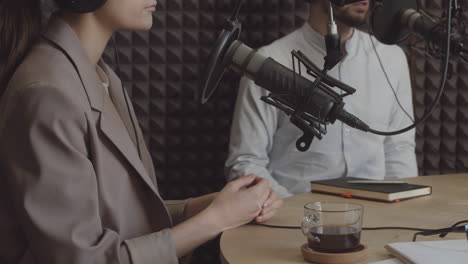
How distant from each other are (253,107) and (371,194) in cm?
73

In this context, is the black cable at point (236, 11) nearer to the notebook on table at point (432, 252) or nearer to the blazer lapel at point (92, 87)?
the blazer lapel at point (92, 87)

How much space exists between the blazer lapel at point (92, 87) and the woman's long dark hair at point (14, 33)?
0.04 metres

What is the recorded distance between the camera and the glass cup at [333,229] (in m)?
0.95

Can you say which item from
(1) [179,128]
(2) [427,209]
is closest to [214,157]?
(1) [179,128]

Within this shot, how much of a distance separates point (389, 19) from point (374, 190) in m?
0.46

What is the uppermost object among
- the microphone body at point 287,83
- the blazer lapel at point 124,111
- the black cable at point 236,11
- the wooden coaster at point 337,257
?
the black cable at point 236,11

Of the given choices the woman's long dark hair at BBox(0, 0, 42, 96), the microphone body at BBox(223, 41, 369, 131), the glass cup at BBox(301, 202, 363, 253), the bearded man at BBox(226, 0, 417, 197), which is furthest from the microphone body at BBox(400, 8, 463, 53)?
the bearded man at BBox(226, 0, 417, 197)

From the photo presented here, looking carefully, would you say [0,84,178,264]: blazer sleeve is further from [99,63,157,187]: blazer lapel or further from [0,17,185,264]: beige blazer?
[99,63,157,187]: blazer lapel

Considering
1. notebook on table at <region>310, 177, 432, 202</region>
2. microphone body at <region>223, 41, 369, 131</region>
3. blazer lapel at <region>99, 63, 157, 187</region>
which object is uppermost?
microphone body at <region>223, 41, 369, 131</region>

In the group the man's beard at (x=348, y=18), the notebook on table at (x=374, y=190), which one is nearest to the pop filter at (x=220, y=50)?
the notebook on table at (x=374, y=190)

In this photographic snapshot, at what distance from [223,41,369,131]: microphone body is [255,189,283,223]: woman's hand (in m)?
0.29

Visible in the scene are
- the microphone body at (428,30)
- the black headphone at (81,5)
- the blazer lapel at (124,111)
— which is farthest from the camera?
→ the blazer lapel at (124,111)

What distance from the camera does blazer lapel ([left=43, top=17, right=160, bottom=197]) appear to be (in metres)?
1.14

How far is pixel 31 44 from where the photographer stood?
1197 millimetres
